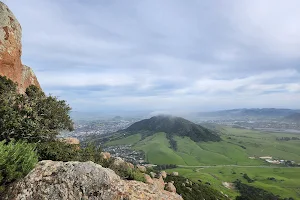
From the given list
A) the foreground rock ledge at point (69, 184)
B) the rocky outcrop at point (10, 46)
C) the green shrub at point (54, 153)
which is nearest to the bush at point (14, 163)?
the foreground rock ledge at point (69, 184)

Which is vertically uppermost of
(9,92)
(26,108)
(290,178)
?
(9,92)

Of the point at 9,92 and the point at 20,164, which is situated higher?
the point at 9,92

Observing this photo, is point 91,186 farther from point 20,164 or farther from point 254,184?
point 254,184

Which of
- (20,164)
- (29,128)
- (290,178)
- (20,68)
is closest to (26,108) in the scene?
(29,128)

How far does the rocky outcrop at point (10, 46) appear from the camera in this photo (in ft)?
92.0

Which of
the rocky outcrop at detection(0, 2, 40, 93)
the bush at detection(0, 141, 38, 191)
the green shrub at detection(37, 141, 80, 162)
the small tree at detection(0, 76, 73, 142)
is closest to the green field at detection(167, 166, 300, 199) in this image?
the small tree at detection(0, 76, 73, 142)

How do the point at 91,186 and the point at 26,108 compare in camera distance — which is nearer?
the point at 91,186

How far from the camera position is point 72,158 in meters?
20.6

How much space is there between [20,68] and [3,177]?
23822 mm

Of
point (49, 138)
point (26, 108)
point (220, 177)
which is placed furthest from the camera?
point (220, 177)

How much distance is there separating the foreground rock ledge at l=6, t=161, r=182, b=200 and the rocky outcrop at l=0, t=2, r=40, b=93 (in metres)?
18.4

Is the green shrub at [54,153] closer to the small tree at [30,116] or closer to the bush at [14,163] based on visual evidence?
the small tree at [30,116]

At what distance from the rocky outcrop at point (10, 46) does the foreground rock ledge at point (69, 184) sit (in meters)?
18.4

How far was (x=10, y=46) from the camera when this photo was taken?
2905 cm
